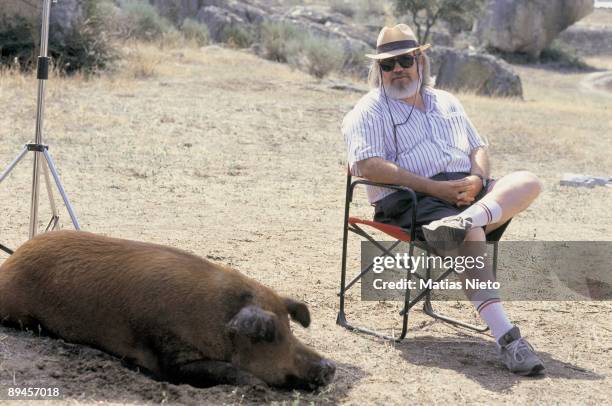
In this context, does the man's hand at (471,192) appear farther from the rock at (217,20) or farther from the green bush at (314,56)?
the rock at (217,20)

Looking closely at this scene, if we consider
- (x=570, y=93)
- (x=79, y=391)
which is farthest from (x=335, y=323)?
(x=570, y=93)

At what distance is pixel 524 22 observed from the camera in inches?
1400

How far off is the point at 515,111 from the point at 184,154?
27.2 ft

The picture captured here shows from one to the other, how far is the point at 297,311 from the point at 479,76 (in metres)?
18.8

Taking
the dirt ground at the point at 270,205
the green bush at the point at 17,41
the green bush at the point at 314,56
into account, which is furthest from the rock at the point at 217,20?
the green bush at the point at 17,41

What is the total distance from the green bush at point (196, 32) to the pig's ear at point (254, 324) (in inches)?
733

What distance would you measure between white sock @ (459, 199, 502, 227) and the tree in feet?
93.9

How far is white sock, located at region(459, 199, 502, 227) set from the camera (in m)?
4.23

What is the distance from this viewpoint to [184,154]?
934cm

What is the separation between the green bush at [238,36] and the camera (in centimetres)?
2321

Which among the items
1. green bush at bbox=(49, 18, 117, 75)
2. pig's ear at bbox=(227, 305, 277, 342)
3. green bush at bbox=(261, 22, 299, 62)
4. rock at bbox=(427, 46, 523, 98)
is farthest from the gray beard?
rock at bbox=(427, 46, 523, 98)

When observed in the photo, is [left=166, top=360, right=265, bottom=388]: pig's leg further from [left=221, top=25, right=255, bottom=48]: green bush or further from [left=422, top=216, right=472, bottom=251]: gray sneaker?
[left=221, top=25, right=255, bottom=48]: green bush

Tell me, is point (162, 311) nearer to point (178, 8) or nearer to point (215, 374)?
point (215, 374)

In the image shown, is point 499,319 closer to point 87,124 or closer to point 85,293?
point 85,293
